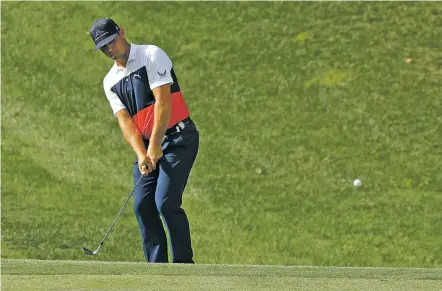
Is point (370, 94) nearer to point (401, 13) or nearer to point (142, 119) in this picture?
point (401, 13)

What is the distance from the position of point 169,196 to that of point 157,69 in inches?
35.5

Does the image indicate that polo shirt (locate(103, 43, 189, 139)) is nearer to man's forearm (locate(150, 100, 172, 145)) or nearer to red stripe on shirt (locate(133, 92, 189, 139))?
red stripe on shirt (locate(133, 92, 189, 139))

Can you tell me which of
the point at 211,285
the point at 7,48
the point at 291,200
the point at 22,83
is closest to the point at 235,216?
the point at 291,200

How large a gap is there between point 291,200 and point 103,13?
624cm

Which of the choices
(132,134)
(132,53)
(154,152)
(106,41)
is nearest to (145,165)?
(154,152)

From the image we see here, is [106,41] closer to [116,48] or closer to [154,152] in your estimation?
[116,48]

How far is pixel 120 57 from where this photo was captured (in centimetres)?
881

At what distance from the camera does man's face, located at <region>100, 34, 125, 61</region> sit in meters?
8.73

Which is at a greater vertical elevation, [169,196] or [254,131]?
[169,196]

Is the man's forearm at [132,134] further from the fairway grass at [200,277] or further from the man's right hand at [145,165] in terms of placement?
the fairway grass at [200,277]

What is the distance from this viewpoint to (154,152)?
8.73m

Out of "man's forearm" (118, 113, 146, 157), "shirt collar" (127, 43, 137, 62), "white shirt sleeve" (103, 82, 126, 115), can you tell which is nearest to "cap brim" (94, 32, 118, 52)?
"shirt collar" (127, 43, 137, 62)

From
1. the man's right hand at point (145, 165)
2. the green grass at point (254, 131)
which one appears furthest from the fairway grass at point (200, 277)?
the green grass at point (254, 131)

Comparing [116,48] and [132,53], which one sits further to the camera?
[132,53]
